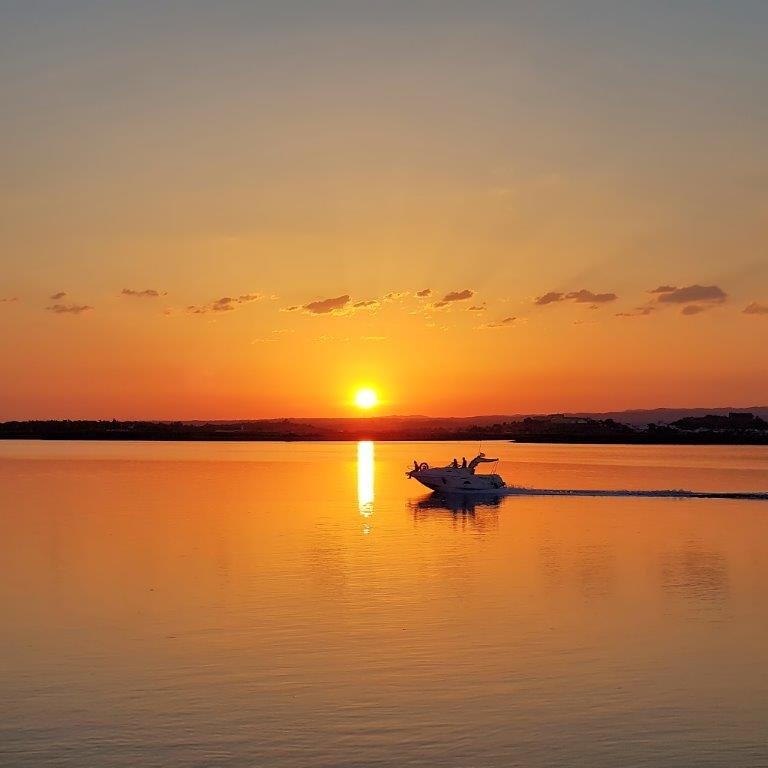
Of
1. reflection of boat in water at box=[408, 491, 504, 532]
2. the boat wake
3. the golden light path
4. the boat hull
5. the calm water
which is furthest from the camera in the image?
the boat hull

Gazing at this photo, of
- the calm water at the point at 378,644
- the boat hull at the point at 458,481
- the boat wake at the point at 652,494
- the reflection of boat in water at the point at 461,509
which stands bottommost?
the calm water at the point at 378,644

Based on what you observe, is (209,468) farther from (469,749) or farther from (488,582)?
(469,749)

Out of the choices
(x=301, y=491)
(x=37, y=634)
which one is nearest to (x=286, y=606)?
(x=37, y=634)

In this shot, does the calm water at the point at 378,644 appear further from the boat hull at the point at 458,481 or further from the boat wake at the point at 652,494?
the boat hull at the point at 458,481

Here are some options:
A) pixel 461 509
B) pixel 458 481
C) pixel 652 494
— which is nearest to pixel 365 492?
pixel 458 481

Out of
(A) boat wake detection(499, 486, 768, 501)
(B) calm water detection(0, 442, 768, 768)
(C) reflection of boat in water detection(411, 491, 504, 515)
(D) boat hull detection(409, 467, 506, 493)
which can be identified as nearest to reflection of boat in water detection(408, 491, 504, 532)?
(C) reflection of boat in water detection(411, 491, 504, 515)

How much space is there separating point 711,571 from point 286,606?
50.6 ft

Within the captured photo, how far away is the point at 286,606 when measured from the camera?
961 inches

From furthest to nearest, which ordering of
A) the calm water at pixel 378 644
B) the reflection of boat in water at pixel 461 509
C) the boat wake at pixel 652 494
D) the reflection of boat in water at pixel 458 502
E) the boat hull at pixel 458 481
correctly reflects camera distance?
the boat hull at pixel 458 481 < the boat wake at pixel 652 494 < the reflection of boat in water at pixel 458 502 < the reflection of boat in water at pixel 461 509 < the calm water at pixel 378 644

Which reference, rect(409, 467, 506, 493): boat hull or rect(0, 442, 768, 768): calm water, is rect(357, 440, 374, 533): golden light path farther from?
rect(0, 442, 768, 768): calm water

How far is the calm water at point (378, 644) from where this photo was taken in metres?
14.4

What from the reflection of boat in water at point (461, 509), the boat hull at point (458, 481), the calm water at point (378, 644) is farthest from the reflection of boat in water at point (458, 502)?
the calm water at point (378, 644)

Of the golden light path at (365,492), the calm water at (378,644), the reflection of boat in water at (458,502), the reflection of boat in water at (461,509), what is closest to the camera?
the calm water at (378,644)

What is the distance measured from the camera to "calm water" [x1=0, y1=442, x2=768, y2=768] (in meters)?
14.4
